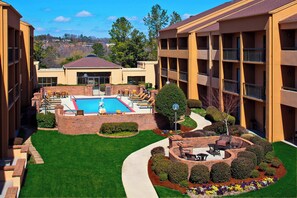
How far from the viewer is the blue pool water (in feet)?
141

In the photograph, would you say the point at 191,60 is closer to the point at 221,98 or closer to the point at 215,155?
the point at 221,98

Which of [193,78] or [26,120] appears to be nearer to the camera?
[26,120]

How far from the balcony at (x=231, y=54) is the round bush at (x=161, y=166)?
14786 mm

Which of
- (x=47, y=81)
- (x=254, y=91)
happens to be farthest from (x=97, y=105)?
(x=254, y=91)

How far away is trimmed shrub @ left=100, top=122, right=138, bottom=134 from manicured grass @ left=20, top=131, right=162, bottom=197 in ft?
3.07

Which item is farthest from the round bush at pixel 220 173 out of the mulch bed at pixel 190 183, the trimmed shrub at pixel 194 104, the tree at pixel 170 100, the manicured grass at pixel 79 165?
the trimmed shrub at pixel 194 104

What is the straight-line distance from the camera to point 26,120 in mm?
35594

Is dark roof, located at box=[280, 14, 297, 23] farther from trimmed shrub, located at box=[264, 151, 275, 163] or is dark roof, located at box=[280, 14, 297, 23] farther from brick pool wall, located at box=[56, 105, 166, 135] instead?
brick pool wall, located at box=[56, 105, 166, 135]

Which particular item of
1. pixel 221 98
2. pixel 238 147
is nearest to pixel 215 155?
pixel 238 147

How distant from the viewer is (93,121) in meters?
→ 32.8

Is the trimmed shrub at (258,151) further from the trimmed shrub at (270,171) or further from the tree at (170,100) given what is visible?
the tree at (170,100)

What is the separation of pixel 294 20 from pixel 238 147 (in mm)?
9065

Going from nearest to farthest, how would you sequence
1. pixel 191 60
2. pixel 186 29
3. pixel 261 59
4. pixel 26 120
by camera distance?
pixel 261 59
pixel 26 120
pixel 191 60
pixel 186 29

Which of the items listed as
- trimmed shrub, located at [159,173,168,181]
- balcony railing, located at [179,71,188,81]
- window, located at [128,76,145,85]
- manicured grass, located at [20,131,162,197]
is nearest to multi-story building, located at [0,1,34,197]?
manicured grass, located at [20,131,162,197]
